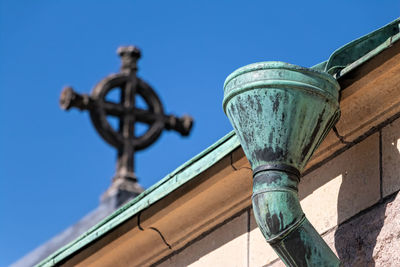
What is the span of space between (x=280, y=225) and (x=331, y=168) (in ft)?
2.07

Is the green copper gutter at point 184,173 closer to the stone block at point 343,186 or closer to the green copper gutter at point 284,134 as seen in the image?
the green copper gutter at point 284,134

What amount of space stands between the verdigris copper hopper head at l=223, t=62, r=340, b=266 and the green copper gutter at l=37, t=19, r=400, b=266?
0.23 metres

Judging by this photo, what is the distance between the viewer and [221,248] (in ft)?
19.4

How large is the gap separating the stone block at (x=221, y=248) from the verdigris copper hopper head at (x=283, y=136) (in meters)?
0.88

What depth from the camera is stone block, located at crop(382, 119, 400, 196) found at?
500 centimetres

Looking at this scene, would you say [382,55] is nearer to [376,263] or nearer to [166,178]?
[376,263]

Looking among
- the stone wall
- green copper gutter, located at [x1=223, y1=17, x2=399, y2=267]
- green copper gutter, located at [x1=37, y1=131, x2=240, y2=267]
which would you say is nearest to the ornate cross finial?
green copper gutter, located at [x1=37, y1=131, x2=240, y2=267]

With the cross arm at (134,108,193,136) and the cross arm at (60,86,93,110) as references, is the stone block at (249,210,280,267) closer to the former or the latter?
the cross arm at (60,86,93,110)

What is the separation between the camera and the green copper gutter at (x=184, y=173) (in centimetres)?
508

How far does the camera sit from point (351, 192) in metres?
5.19

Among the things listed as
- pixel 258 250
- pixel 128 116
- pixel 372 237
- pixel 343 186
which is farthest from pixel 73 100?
pixel 372 237

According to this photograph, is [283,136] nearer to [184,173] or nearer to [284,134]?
[284,134]

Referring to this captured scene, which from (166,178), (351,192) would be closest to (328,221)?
(351,192)

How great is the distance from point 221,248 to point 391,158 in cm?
115
